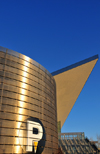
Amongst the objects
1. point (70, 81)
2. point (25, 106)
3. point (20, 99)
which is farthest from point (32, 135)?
point (70, 81)

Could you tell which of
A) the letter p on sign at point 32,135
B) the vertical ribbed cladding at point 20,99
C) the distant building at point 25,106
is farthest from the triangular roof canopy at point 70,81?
the letter p on sign at point 32,135

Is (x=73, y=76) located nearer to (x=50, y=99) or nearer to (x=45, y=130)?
(x=50, y=99)

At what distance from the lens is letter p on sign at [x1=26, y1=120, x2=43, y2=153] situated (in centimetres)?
2226

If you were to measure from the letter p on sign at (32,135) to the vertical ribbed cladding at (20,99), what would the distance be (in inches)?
26.4

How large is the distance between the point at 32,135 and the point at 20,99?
17.4ft

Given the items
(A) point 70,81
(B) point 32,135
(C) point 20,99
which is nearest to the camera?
(B) point 32,135

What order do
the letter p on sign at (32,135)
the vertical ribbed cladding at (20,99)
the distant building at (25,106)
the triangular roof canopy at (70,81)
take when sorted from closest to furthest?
the vertical ribbed cladding at (20,99)
the distant building at (25,106)
the letter p on sign at (32,135)
the triangular roof canopy at (70,81)

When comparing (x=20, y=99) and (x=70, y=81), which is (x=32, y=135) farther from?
(x=70, y=81)

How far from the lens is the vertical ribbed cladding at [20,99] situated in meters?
21.0

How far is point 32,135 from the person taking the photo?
2312 cm

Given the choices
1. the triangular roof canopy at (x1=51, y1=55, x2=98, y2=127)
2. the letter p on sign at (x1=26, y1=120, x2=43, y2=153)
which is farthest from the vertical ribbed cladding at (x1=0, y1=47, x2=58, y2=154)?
the triangular roof canopy at (x1=51, y1=55, x2=98, y2=127)

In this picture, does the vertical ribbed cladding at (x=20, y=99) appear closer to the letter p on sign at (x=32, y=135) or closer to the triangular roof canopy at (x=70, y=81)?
the letter p on sign at (x=32, y=135)

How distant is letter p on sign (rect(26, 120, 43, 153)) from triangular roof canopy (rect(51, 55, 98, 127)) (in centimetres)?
2055

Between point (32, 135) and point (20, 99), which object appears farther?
point (20, 99)
